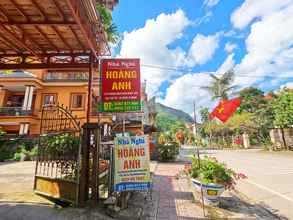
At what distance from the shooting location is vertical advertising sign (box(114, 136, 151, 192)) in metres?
4.33

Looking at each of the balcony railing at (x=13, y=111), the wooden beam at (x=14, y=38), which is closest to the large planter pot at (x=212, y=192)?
the wooden beam at (x=14, y=38)

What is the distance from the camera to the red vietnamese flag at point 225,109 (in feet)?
17.7

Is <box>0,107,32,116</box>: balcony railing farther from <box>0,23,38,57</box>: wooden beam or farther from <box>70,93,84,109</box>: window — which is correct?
<box>0,23,38,57</box>: wooden beam

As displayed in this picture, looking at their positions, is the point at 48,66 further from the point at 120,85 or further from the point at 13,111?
the point at 13,111

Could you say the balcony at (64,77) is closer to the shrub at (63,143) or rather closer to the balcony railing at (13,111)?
the balcony railing at (13,111)

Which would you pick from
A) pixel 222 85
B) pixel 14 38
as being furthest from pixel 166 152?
pixel 222 85

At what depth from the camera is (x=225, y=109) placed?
18.0ft

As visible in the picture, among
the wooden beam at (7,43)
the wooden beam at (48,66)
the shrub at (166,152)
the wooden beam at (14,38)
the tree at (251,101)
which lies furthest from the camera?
the tree at (251,101)

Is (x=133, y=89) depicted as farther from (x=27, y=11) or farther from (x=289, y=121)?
(x=289, y=121)

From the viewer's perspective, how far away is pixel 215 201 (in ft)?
15.7

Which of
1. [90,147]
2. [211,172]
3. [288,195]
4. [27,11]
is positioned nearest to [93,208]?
[90,147]

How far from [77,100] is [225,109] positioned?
56.1 feet

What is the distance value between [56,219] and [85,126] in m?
1.92

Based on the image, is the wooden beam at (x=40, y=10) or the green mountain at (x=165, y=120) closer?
the wooden beam at (x=40, y=10)
